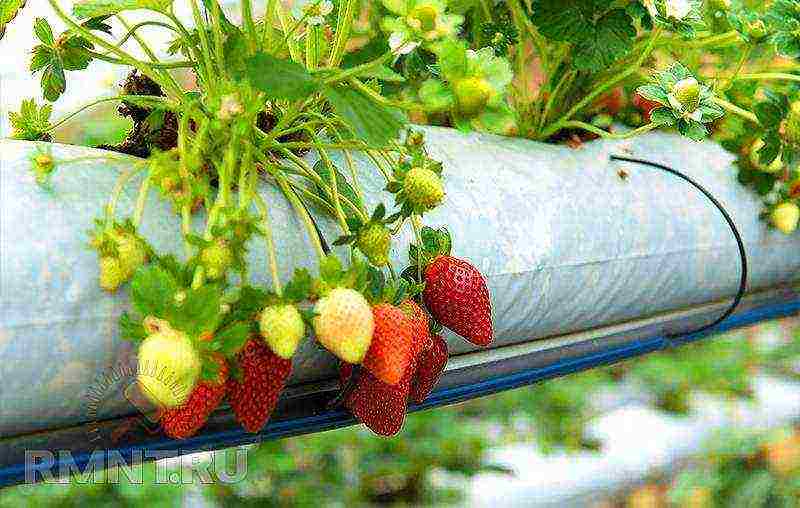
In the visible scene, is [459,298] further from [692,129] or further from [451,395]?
[692,129]

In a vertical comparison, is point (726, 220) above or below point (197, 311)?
below

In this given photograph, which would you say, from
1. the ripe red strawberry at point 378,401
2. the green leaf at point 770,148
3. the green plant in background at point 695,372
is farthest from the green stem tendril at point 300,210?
the green plant in background at point 695,372

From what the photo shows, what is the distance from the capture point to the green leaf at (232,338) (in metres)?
0.56

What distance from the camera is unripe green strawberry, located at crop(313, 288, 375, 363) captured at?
1.94 ft

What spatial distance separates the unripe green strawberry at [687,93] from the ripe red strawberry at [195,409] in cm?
52

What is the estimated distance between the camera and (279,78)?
0.58 metres

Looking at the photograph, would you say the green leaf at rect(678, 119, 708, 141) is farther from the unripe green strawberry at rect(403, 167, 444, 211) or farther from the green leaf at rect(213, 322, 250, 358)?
the green leaf at rect(213, 322, 250, 358)

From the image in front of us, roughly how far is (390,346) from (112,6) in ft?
1.02

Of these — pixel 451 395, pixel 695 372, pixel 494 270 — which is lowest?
pixel 695 372

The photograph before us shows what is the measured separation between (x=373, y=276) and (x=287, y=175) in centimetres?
16

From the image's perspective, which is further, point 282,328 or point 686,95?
point 686,95

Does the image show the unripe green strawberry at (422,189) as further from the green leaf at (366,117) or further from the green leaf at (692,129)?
the green leaf at (692,129)

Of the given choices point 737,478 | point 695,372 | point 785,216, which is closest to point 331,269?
point 785,216

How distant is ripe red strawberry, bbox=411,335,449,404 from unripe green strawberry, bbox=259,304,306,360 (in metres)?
0.16
